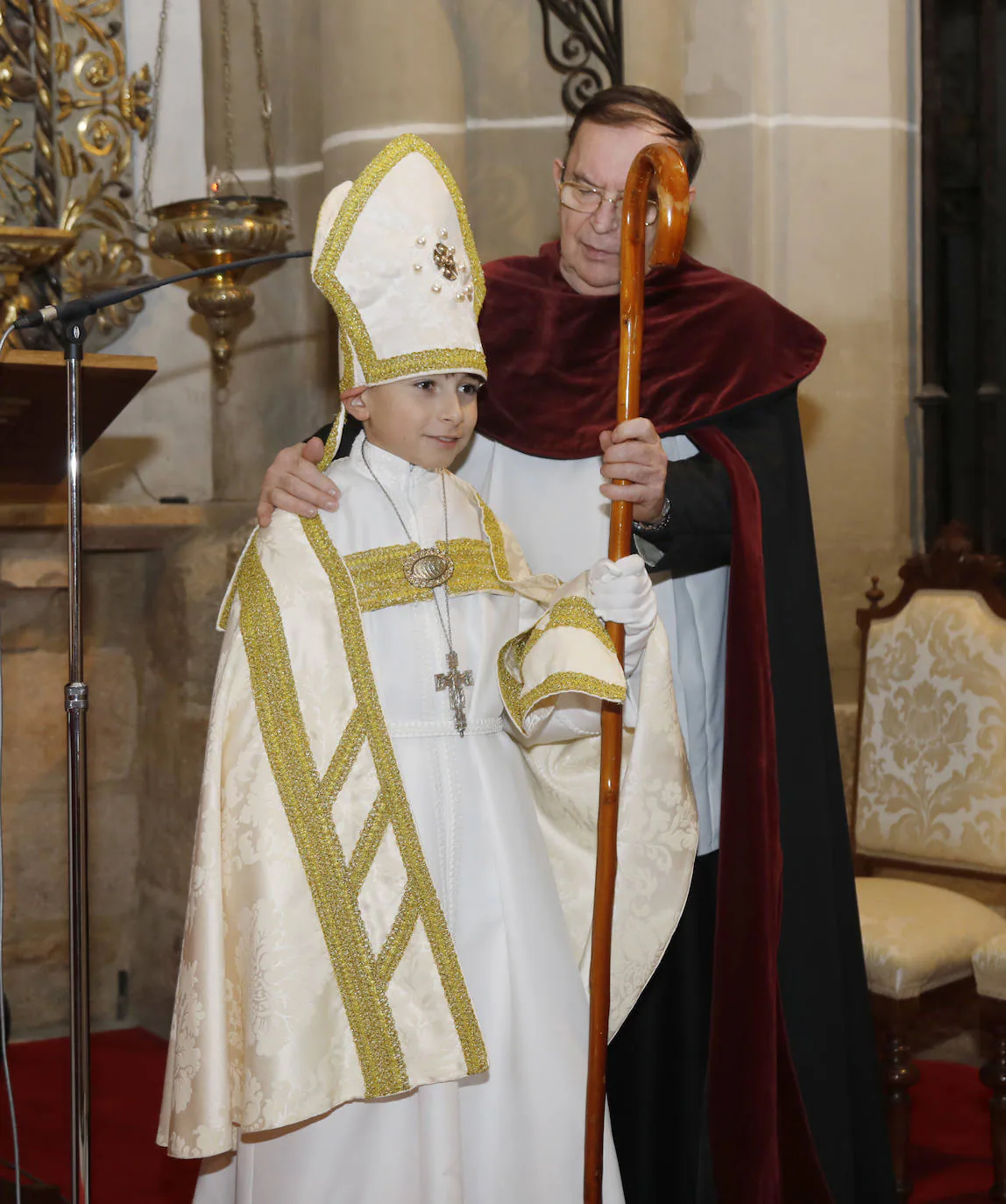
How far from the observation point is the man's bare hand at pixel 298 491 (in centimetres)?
219

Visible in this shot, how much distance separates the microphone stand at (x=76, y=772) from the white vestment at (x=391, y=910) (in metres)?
0.24

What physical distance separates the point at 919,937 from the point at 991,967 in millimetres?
172

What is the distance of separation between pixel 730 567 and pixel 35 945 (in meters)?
2.82

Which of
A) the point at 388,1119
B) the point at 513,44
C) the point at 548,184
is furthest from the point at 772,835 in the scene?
the point at 513,44

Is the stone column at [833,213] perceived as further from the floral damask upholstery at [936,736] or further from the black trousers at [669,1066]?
Answer: the black trousers at [669,1066]

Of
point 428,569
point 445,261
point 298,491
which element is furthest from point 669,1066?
point 445,261

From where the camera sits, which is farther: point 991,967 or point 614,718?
point 991,967

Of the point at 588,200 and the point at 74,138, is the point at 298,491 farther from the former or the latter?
the point at 74,138

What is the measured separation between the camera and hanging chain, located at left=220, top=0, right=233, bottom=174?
14.2 feet

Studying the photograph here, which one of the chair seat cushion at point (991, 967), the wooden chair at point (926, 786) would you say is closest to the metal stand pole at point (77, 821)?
the wooden chair at point (926, 786)

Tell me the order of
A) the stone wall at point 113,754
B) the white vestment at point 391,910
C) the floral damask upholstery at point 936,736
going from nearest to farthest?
1. the white vestment at point 391,910
2. the floral damask upholstery at point 936,736
3. the stone wall at point 113,754

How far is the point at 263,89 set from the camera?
4.35m

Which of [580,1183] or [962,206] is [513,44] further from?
[580,1183]

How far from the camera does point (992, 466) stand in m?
4.30
